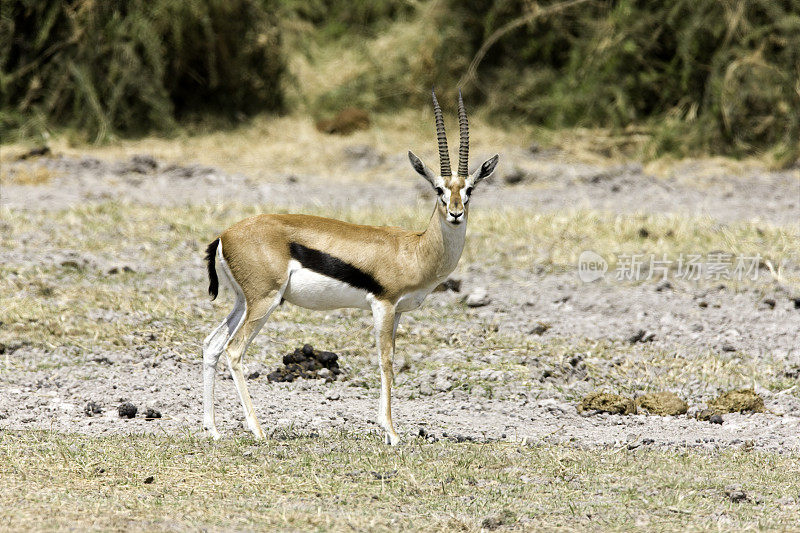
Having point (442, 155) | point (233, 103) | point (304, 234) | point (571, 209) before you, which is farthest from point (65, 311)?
point (233, 103)

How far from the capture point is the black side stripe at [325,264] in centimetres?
569

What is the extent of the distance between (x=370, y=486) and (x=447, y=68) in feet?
36.4

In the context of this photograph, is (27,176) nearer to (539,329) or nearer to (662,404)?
(539,329)

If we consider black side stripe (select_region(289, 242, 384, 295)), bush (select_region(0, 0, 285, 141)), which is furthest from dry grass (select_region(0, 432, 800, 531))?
bush (select_region(0, 0, 285, 141))

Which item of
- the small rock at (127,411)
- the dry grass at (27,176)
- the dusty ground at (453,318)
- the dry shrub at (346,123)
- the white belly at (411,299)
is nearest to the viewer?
the white belly at (411,299)

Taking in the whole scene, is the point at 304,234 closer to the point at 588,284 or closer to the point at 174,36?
the point at 588,284

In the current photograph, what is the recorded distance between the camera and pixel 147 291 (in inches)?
331

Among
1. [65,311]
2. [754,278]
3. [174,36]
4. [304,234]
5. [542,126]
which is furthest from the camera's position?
[542,126]

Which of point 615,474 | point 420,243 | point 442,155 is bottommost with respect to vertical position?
point 615,474

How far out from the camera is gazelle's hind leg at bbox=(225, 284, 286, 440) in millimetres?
5625

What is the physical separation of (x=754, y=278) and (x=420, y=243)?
171 inches

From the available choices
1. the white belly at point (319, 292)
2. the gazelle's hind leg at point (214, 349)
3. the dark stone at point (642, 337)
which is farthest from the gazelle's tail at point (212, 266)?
the dark stone at point (642, 337)

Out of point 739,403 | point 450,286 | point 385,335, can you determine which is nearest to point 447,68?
point 450,286

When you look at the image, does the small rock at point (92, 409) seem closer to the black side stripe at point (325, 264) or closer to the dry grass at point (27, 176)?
the black side stripe at point (325, 264)
